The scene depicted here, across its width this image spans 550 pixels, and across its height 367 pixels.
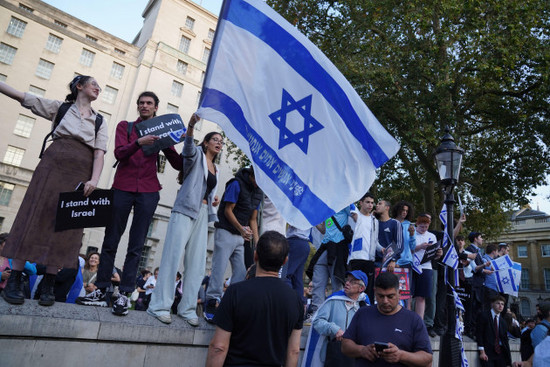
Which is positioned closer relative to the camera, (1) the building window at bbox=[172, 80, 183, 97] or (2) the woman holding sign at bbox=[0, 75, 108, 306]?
(2) the woman holding sign at bbox=[0, 75, 108, 306]

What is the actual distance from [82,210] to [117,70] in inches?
1388

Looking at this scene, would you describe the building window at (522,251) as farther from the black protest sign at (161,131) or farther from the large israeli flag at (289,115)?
the black protest sign at (161,131)

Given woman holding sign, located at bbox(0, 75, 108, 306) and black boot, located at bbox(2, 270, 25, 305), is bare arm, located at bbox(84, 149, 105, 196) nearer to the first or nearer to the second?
woman holding sign, located at bbox(0, 75, 108, 306)

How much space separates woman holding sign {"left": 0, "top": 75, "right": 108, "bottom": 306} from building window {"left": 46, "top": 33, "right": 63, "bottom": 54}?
3437 cm

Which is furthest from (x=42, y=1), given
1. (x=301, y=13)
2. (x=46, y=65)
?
(x=301, y=13)

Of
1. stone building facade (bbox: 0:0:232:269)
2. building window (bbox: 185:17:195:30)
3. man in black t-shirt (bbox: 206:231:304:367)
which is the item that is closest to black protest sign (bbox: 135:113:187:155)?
man in black t-shirt (bbox: 206:231:304:367)

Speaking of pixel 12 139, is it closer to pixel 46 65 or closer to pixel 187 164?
pixel 46 65

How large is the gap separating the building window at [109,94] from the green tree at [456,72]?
73.7 feet

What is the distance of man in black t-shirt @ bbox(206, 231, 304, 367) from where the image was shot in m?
2.47

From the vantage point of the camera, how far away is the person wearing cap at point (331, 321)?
4.56 m

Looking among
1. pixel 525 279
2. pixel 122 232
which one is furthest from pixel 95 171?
pixel 525 279

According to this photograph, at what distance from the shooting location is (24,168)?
95.6ft

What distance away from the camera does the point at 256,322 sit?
98.2 inches

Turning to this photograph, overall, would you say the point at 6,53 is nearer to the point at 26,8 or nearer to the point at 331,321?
the point at 26,8
